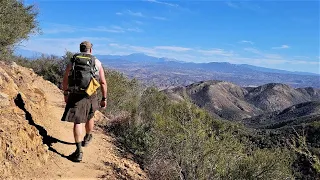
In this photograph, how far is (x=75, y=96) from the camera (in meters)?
5.79

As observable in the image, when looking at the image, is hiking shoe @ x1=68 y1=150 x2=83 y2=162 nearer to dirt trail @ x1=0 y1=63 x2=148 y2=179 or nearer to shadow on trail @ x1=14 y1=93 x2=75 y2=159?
dirt trail @ x1=0 y1=63 x2=148 y2=179

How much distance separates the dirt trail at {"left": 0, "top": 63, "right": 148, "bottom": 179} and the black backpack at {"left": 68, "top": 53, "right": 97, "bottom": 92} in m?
1.02

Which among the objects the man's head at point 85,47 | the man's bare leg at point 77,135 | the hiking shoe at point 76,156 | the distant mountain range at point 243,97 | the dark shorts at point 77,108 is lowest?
the distant mountain range at point 243,97

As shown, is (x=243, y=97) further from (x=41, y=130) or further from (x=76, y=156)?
(x=76, y=156)

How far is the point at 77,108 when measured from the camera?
576 cm

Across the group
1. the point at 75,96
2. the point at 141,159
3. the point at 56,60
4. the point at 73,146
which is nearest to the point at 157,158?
the point at 141,159

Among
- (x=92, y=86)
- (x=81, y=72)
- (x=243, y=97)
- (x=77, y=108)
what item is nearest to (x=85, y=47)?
(x=81, y=72)

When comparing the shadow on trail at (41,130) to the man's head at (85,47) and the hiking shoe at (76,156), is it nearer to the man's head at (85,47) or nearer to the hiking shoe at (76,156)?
the hiking shoe at (76,156)

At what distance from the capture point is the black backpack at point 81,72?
222 inches

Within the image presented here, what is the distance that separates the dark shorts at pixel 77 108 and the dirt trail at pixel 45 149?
63 cm

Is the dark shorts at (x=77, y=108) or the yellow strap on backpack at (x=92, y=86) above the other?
the yellow strap on backpack at (x=92, y=86)

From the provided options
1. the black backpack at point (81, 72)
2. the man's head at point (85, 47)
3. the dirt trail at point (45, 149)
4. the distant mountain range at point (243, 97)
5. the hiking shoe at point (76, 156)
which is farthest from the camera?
the distant mountain range at point (243, 97)

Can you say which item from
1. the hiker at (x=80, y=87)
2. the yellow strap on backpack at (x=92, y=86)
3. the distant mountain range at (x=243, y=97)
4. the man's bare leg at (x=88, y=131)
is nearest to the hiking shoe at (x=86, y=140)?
the man's bare leg at (x=88, y=131)

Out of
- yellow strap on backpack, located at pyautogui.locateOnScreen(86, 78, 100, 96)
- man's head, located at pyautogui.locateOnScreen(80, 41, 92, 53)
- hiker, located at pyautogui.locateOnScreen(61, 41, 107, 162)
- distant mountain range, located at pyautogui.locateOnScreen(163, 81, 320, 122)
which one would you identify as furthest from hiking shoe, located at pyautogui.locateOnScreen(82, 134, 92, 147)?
distant mountain range, located at pyautogui.locateOnScreen(163, 81, 320, 122)
